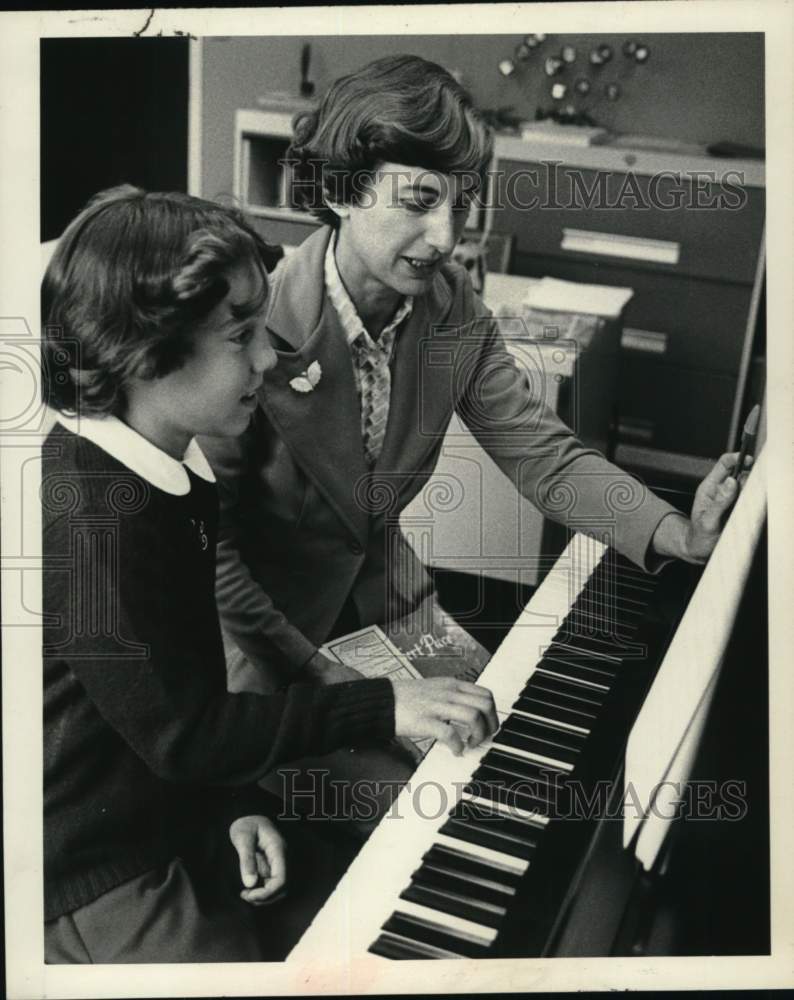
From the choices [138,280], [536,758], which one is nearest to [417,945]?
[536,758]

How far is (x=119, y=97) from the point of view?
1509 millimetres

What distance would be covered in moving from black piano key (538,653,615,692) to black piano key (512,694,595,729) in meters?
0.04

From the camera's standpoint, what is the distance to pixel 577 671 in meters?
1.40

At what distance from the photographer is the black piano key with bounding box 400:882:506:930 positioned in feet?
4.04

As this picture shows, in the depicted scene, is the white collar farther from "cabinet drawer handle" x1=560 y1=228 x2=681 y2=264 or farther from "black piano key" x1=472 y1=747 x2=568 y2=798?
"cabinet drawer handle" x1=560 y1=228 x2=681 y2=264

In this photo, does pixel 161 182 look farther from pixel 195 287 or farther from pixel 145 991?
pixel 145 991

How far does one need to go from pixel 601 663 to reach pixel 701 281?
549 millimetres

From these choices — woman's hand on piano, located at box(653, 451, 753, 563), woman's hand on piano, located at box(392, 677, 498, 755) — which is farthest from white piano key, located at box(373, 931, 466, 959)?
woman's hand on piano, located at box(653, 451, 753, 563)

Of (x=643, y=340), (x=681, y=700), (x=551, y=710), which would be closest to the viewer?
(x=681, y=700)

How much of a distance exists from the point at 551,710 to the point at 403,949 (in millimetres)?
327

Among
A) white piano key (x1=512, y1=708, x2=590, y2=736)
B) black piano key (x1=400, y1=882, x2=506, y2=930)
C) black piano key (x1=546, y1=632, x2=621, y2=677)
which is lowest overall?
black piano key (x1=400, y1=882, x2=506, y2=930)

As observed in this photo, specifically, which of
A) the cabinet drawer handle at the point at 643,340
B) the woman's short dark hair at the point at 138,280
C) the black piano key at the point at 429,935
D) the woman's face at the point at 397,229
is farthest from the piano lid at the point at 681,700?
the woman's short dark hair at the point at 138,280

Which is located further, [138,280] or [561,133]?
[561,133]

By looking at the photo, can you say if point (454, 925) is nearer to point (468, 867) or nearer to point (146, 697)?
point (468, 867)
